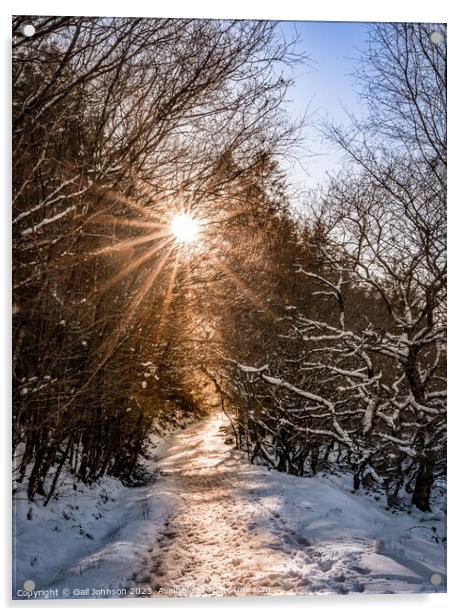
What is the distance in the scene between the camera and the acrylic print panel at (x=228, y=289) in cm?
357

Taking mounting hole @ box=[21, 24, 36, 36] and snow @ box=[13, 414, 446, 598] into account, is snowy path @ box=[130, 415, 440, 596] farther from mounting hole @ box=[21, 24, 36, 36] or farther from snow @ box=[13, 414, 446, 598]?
mounting hole @ box=[21, 24, 36, 36]

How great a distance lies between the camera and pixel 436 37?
393 cm

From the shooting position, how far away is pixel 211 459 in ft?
21.8

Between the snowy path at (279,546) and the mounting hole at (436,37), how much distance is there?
3923mm

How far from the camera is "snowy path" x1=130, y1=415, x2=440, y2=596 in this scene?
3.54 m

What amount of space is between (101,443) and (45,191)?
3.12 metres

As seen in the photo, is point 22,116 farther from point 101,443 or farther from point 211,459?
point 211,459

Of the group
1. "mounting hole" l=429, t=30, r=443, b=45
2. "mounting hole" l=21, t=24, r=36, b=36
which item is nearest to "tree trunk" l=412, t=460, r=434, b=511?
"mounting hole" l=429, t=30, r=443, b=45

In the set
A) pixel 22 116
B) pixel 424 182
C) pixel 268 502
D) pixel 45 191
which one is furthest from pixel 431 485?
pixel 22 116

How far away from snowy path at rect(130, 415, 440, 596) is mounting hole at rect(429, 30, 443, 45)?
3.92 meters
